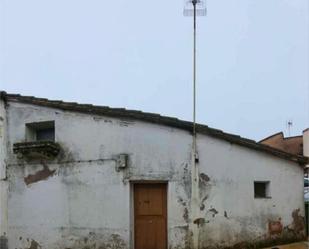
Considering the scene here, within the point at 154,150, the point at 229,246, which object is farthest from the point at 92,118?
the point at 229,246

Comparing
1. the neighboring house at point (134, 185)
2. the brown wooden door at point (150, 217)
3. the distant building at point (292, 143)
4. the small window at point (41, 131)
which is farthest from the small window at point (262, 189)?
the distant building at point (292, 143)

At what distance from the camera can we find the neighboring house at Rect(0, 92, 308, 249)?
10.7 meters

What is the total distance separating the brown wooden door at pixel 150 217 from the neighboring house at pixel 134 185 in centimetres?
3

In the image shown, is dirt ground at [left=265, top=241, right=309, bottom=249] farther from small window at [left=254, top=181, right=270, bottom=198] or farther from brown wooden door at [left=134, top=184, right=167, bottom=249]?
brown wooden door at [left=134, top=184, right=167, bottom=249]

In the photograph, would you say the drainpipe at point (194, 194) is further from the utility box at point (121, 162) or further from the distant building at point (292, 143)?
the distant building at point (292, 143)

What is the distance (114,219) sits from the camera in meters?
10.8

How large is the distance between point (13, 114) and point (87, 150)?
2.72 m

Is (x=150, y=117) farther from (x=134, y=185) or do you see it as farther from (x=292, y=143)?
(x=292, y=143)

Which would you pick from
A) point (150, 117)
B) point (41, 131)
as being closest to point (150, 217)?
point (150, 117)

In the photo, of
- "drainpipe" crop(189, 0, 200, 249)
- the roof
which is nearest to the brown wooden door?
"drainpipe" crop(189, 0, 200, 249)

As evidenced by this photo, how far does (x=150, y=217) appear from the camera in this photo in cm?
1080

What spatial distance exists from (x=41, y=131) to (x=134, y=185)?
347 centimetres

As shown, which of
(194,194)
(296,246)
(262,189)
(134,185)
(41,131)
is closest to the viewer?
(194,194)

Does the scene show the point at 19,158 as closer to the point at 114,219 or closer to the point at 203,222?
the point at 114,219
